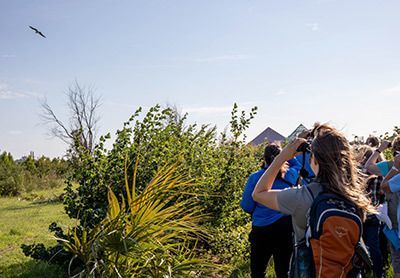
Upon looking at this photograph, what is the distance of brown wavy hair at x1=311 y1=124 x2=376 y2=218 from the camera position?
2795 mm

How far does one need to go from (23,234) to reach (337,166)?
10870 millimetres

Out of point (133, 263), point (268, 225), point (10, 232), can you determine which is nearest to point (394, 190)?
point (268, 225)

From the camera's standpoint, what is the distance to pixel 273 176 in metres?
3.08

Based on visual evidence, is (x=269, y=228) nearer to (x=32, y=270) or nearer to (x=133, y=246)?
(x=133, y=246)

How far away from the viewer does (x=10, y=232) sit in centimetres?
1212

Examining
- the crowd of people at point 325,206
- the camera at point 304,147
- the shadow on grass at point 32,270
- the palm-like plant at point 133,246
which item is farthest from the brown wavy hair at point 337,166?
the shadow on grass at point 32,270

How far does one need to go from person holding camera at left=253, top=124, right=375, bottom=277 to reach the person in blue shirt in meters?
1.92

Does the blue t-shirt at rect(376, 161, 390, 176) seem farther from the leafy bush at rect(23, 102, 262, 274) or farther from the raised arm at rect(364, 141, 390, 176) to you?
the leafy bush at rect(23, 102, 262, 274)

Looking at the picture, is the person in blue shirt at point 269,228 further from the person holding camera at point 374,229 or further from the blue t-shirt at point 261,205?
the person holding camera at point 374,229

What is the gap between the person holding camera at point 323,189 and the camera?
277 cm

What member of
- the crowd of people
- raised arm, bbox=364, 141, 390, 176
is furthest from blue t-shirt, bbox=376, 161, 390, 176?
the crowd of people

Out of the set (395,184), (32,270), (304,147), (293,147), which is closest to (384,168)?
(395,184)

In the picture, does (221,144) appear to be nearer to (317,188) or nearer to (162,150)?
(162,150)

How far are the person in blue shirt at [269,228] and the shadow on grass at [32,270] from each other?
8.97 feet
